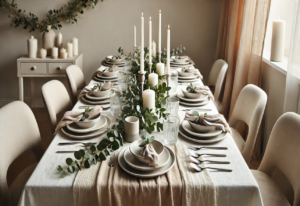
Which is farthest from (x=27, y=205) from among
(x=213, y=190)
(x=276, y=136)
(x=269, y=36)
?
(x=269, y=36)

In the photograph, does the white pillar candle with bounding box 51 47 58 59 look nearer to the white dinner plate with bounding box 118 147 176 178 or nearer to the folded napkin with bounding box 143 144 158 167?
the white dinner plate with bounding box 118 147 176 178

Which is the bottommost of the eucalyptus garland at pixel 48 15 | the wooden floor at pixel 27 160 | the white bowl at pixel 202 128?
the wooden floor at pixel 27 160

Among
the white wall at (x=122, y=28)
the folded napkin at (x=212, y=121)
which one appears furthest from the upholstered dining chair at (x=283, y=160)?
the white wall at (x=122, y=28)

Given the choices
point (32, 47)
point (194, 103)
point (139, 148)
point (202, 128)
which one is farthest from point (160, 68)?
point (32, 47)

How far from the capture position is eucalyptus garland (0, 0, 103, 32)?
3559 mm

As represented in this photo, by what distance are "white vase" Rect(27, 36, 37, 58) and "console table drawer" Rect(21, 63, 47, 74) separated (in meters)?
0.12

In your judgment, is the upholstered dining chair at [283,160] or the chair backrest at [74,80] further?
the chair backrest at [74,80]

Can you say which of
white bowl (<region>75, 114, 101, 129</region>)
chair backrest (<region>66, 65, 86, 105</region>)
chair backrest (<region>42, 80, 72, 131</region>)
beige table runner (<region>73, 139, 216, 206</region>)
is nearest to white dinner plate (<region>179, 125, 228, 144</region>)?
beige table runner (<region>73, 139, 216, 206</region>)

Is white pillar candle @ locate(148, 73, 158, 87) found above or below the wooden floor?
above

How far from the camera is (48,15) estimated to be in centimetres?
365

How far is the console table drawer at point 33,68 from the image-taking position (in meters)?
3.41

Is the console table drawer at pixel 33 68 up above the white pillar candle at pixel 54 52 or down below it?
below

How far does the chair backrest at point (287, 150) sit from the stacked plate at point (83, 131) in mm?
821

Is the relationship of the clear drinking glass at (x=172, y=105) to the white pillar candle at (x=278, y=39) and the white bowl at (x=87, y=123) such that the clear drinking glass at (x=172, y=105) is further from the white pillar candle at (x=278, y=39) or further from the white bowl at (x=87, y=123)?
the white pillar candle at (x=278, y=39)
